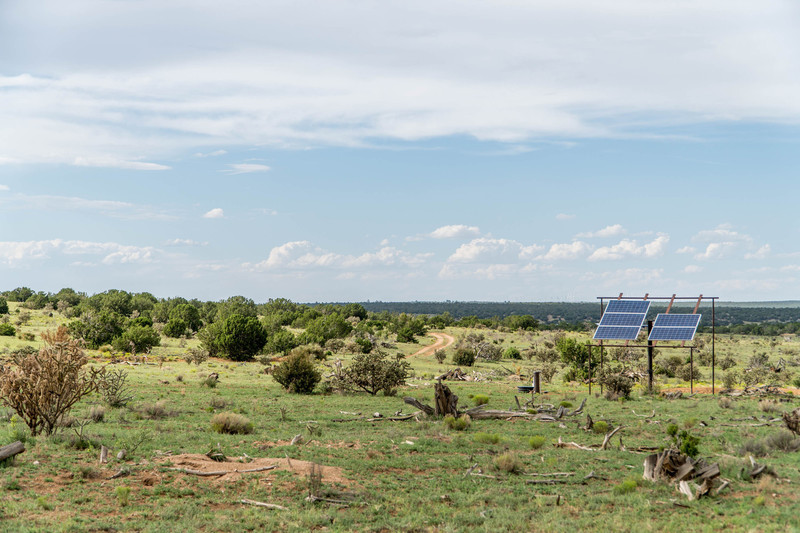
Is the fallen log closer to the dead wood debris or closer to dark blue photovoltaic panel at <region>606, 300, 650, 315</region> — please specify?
the dead wood debris

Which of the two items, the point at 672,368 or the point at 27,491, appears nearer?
the point at 27,491

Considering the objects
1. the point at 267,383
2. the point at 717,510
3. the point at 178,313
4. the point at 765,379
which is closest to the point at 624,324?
the point at 765,379

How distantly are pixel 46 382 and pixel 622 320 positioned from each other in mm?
28978

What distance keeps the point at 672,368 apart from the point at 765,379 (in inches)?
375

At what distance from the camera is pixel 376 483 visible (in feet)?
48.1

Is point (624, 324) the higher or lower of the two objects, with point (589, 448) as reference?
higher

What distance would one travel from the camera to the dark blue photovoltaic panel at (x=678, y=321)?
3401 centimetres

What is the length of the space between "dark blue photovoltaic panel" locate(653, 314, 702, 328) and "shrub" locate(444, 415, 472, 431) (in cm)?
1768

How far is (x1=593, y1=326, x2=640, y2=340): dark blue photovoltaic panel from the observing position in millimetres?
33656

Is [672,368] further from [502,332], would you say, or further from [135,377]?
[502,332]

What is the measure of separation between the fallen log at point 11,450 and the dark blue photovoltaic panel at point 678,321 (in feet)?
100

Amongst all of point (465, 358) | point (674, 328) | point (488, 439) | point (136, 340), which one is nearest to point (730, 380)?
point (674, 328)

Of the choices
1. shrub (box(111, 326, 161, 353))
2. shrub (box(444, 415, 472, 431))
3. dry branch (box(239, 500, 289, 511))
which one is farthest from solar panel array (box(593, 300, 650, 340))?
shrub (box(111, 326, 161, 353))

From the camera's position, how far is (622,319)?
35781 millimetres
